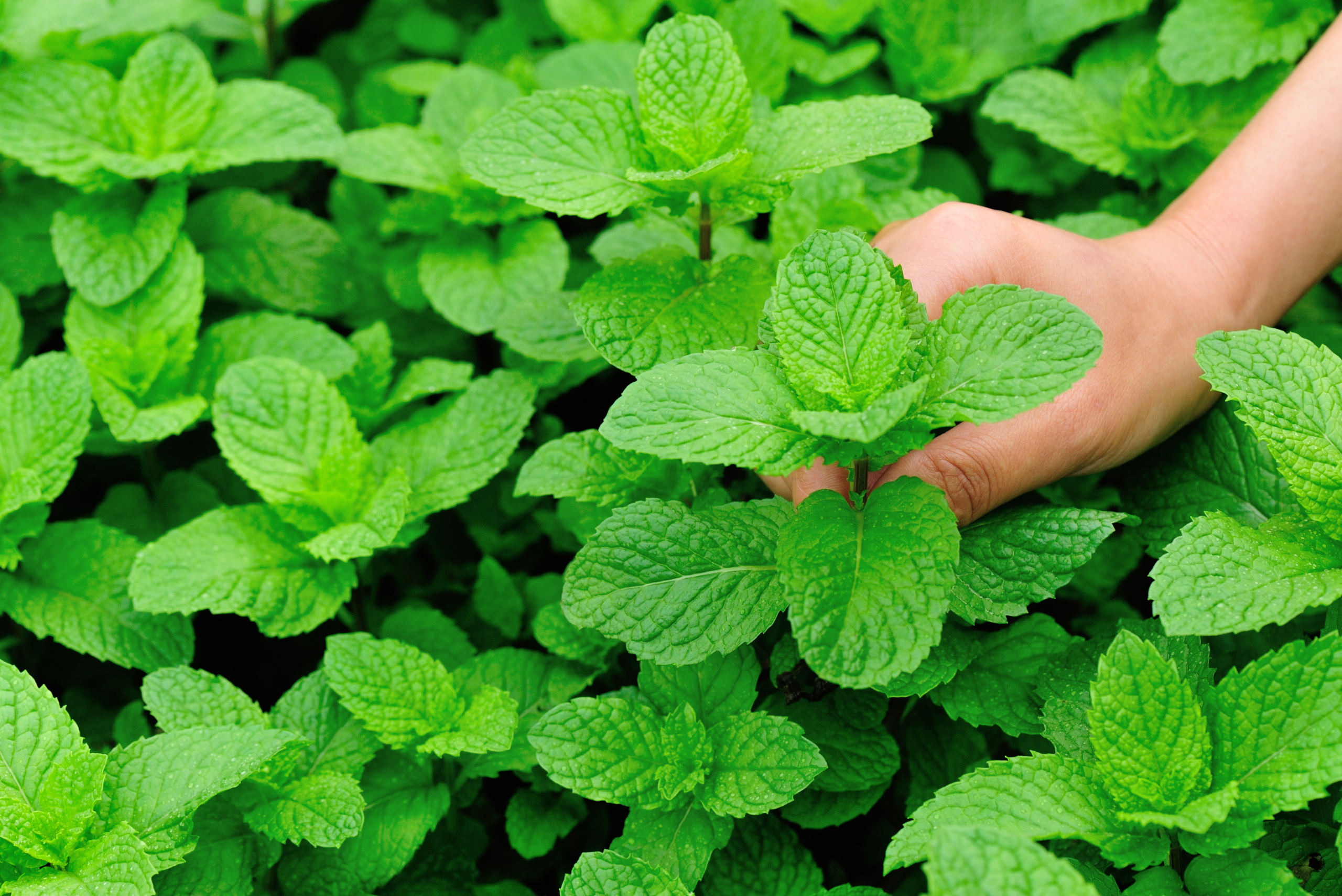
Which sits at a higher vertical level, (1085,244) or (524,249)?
(1085,244)

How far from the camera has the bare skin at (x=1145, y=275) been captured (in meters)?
1.49

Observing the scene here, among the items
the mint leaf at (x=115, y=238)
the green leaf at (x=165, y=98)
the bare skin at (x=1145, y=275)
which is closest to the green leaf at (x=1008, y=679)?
the bare skin at (x=1145, y=275)

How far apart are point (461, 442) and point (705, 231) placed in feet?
2.10

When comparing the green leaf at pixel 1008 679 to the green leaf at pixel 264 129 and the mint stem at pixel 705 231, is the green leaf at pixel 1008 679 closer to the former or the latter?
the mint stem at pixel 705 231

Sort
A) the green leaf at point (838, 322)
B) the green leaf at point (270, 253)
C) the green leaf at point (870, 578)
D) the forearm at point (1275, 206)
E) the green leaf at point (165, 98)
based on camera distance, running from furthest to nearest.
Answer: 1. the green leaf at point (270, 253)
2. the green leaf at point (165, 98)
3. the forearm at point (1275, 206)
4. the green leaf at point (838, 322)
5. the green leaf at point (870, 578)

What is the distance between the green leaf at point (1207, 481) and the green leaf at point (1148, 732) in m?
0.41

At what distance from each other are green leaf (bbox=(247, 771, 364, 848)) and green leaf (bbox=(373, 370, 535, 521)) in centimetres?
50

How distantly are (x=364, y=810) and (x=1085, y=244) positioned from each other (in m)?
1.54

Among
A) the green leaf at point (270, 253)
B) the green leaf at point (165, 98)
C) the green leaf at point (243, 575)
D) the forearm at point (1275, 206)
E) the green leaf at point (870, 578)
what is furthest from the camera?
the green leaf at point (270, 253)

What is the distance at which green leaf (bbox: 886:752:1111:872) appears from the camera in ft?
3.94

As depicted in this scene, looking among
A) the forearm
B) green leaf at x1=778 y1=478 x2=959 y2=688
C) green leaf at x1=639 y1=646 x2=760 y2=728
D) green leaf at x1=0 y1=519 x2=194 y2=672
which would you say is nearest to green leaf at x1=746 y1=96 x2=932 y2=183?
green leaf at x1=778 y1=478 x2=959 y2=688

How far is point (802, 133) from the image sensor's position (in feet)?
5.15

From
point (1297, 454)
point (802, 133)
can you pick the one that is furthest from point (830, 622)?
point (802, 133)

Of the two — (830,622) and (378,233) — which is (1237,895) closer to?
(830,622)
